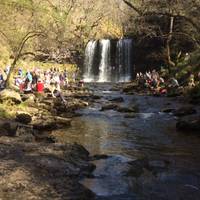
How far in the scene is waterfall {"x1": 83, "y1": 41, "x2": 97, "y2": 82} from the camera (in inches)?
2422

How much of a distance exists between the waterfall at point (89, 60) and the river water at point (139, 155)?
3705 centimetres

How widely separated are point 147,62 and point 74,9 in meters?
18.8

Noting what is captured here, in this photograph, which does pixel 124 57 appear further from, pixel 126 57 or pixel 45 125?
pixel 45 125

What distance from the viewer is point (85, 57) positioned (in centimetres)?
6331

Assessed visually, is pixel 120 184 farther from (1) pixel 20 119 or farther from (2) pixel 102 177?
(1) pixel 20 119

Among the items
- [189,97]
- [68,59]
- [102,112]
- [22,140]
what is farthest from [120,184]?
[68,59]

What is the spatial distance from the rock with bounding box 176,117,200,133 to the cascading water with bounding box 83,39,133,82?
3897cm

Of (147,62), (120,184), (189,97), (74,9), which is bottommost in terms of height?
(120,184)

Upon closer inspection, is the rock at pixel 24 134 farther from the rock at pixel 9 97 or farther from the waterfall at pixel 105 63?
the waterfall at pixel 105 63

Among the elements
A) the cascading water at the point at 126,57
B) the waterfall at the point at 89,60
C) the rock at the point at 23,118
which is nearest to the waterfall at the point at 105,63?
the waterfall at the point at 89,60

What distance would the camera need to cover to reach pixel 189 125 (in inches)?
734

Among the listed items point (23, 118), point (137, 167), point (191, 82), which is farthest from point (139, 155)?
point (191, 82)

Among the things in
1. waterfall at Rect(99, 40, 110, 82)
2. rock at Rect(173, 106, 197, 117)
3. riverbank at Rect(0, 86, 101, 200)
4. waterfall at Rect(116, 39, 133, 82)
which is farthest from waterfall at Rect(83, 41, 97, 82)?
riverbank at Rect(0, 86, 101, 200)

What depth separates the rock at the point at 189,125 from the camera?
18438mm
